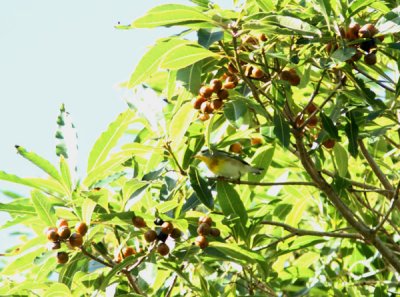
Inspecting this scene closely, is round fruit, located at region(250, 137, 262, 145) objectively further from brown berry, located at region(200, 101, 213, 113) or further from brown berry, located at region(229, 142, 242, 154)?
brown berry, located at region(200, 101, 213, 113)

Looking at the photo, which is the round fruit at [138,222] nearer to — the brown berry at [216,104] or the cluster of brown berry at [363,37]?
the brown berry at [216,104]

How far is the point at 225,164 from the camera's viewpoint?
284 centimetres

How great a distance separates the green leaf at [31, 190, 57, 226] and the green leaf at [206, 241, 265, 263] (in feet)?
1.84

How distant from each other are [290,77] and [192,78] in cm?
33

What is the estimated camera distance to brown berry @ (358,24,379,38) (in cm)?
246

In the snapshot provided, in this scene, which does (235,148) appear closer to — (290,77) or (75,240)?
(290,77)

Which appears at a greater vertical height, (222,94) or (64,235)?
(222,94)

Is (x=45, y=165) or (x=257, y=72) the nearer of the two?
(x=257, y=72)

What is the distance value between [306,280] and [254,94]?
129cm

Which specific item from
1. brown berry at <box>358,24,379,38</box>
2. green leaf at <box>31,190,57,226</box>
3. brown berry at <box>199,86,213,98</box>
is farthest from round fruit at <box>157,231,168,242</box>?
brown berry at <box>358,24,379,38</box>

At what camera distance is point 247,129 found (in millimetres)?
2701

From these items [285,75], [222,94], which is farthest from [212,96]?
[285,75]

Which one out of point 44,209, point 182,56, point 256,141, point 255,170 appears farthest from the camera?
point 256,141

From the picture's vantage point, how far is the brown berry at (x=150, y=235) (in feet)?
8.69
